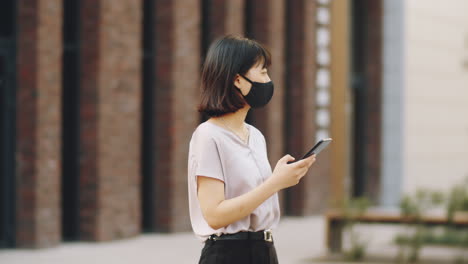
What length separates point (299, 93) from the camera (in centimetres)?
2006

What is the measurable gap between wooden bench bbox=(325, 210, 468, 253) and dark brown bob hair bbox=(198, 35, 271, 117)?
874cm

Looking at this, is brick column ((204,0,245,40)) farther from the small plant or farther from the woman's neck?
the woman's neck

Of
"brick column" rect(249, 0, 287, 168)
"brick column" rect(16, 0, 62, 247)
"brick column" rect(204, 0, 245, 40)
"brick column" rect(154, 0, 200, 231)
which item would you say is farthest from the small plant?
"brick column" rect(249, 0, 287, 168)

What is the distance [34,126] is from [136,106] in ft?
7.75

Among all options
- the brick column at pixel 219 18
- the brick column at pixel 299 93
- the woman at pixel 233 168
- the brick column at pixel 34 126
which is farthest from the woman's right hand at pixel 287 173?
the brick column at pixel 299 93

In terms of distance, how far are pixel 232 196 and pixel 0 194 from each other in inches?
412

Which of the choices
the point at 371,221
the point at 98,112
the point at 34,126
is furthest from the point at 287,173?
the point at 98,112

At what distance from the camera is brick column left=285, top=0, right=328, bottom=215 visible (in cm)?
2003

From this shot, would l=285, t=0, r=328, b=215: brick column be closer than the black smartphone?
No

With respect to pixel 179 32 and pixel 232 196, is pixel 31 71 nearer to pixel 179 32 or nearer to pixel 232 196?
pixel 179 32

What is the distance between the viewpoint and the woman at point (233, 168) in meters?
3.22

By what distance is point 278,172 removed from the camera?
10.5ft

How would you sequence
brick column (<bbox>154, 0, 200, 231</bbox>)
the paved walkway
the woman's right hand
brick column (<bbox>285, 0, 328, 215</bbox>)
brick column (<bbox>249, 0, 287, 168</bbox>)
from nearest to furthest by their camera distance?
the woman's right hand < the paved walkway < brick column (<bbox>154, 0, 200, 231</bbox>) < brick column (<bbox>249, 0, 287, 168</bbox>) < brick column (<bbox>285, 0, 328, 215</bbox>)

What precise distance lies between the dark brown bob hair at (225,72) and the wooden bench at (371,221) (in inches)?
344
